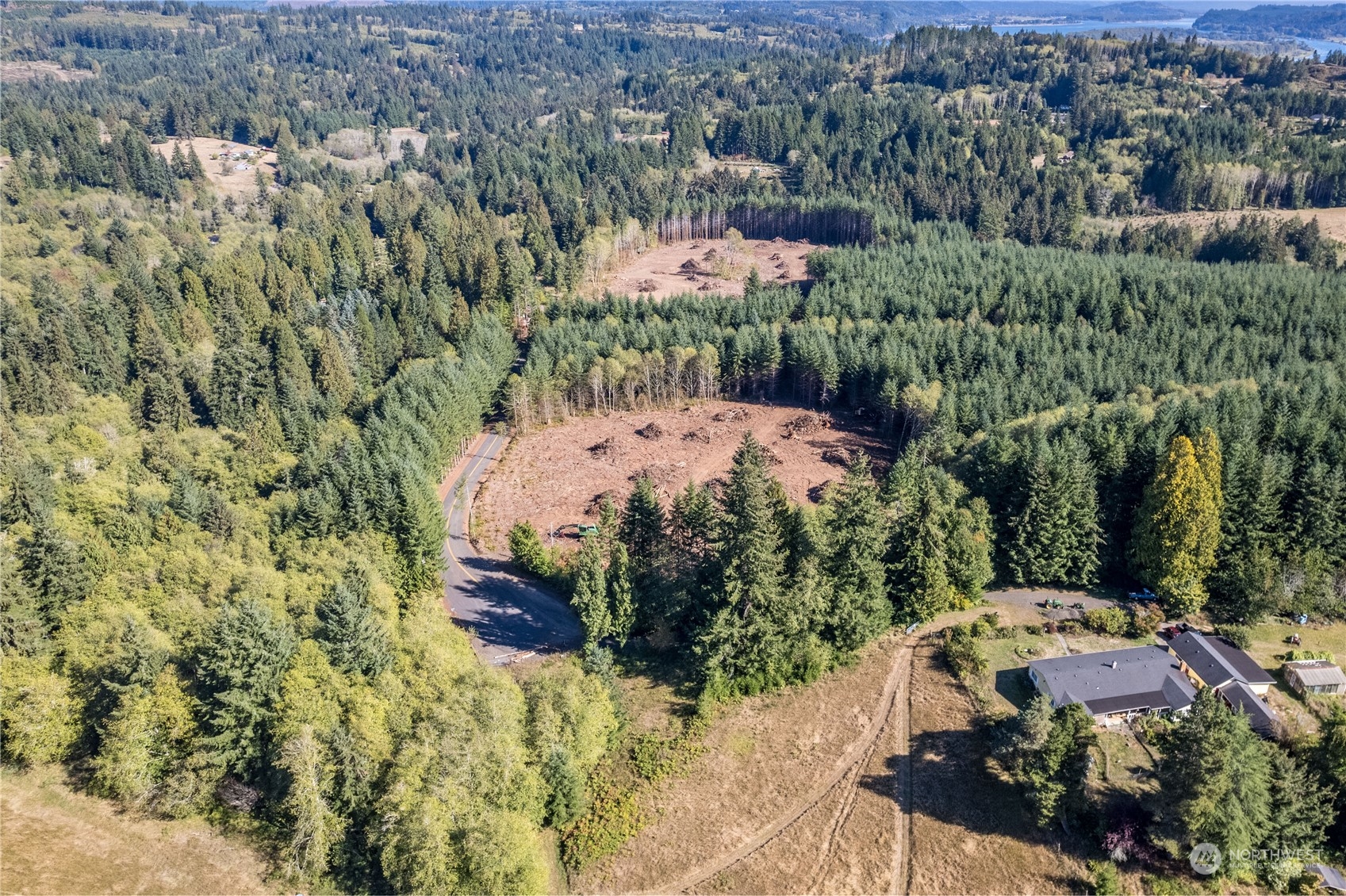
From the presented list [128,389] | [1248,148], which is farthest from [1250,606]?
[1248,148]

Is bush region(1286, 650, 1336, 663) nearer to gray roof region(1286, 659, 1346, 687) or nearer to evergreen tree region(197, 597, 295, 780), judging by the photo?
gray roof region(1286, 659, 1346, 687)

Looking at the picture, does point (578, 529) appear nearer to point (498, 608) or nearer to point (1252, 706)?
point (498, 608)

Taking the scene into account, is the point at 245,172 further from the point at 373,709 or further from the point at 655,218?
the point at 373,709

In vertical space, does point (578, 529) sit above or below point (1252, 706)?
below

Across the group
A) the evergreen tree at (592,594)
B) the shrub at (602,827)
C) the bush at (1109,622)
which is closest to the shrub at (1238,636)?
the bush at (1109,622)

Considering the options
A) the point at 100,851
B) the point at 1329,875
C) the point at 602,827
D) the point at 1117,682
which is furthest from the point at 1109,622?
the point at 100,851

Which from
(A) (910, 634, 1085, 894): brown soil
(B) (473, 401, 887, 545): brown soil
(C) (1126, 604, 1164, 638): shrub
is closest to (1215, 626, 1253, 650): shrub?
(C) (1126, 604, 1164, 638): shrub

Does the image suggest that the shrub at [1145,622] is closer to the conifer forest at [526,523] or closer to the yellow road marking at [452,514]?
the conifer forest at [526,523]
